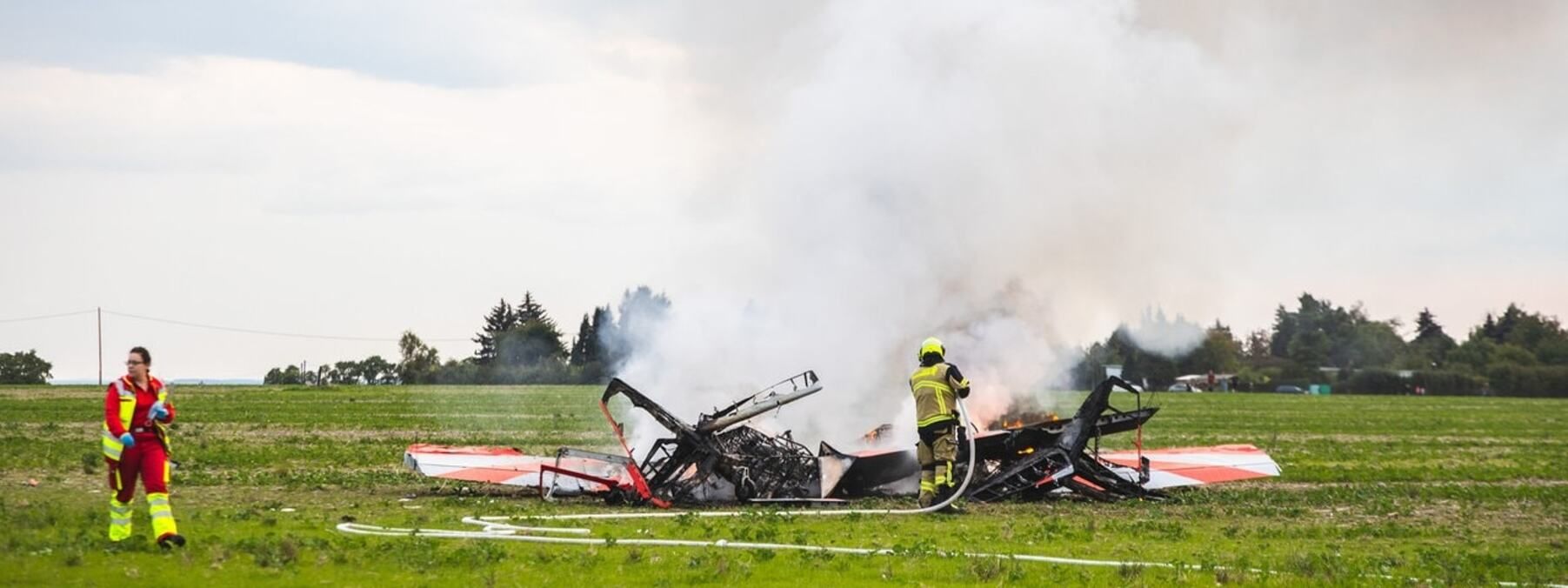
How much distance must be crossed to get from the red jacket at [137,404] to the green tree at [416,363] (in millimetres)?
62170

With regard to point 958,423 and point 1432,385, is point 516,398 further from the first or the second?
point 1432,385

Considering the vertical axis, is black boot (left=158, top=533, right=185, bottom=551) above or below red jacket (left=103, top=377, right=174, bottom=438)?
below

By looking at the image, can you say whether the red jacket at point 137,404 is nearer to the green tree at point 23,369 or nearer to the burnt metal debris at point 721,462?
the burnt metal debris at point 721,462

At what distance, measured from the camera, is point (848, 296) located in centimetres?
2733

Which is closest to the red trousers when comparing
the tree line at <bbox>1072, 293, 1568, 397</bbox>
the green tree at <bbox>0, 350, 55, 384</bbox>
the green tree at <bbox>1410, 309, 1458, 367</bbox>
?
the tree line at <bbox>1072, 293, 1568, 397</bbox>

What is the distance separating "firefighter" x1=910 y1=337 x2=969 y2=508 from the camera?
21.2 metres

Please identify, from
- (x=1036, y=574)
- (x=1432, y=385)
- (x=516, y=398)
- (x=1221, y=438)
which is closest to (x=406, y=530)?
(x=1036, y=574)

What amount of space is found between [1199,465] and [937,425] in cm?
608

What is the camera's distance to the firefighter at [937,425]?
21156 millimetres

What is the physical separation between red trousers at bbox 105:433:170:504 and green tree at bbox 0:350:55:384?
337 ft

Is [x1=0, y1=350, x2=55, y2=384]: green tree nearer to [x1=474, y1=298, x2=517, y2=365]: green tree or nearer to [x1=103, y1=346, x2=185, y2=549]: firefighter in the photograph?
[x1=474, y1=298, x2=517, y2=365]: green tree

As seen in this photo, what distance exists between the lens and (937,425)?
21.2 metres

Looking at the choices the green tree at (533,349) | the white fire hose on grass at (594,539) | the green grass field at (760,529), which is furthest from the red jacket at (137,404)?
the green tree at (533,349)

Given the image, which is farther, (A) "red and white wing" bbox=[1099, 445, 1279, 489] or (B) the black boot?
(A) "red and white wing" bbox=[1099, 445, 1279, 489]
